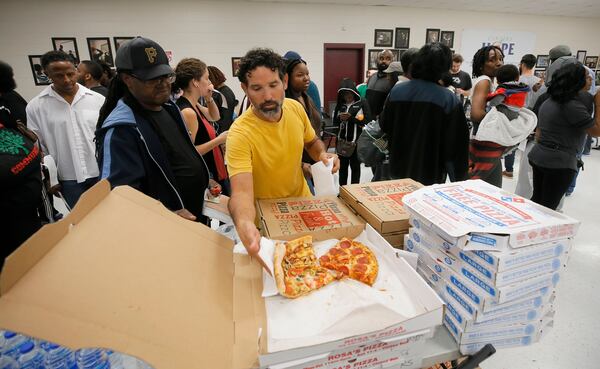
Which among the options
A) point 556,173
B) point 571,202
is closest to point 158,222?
point 556,173

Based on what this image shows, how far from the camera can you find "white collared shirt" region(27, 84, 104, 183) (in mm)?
2213

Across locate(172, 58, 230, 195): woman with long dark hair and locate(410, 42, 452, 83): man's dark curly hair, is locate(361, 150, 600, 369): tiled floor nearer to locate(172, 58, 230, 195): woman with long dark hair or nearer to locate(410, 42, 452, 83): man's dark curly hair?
locate(410, 42, 452, 83): man's dark curly hair

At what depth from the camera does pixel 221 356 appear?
63 cm

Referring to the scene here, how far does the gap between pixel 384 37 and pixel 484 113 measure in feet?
17.3

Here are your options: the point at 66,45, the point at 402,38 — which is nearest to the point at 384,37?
the point at 402,38

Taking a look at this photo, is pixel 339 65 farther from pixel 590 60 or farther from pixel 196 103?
pixel 590 60

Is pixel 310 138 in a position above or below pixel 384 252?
above

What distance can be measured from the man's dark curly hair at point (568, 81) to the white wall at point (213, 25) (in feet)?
16.0

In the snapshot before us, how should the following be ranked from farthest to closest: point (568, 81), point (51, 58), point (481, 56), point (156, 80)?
1. point (481, 56)
2. point (568, 81)
3. point (51, 58)
4. point (156, 80)

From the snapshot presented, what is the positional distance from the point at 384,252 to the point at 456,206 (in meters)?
0.25

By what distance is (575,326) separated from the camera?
197cm

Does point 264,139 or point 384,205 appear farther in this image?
point 264,139

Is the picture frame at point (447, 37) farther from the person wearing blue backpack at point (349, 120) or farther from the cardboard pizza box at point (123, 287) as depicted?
the cardboard pizza box at point (123, 287)

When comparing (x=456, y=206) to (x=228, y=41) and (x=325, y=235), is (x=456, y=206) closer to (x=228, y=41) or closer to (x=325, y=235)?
(x=325, y=235)
